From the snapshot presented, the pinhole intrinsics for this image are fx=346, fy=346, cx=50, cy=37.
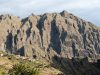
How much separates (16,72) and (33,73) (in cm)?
481

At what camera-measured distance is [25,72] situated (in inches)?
3846

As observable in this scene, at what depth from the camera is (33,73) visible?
9769 cm

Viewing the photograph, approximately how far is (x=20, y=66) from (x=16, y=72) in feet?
8.44

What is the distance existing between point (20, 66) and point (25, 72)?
2811 mm

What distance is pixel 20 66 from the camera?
99438mm

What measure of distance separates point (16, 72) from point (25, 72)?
254 cm

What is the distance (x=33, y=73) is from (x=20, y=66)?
4.59 m

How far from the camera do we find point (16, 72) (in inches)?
3844
